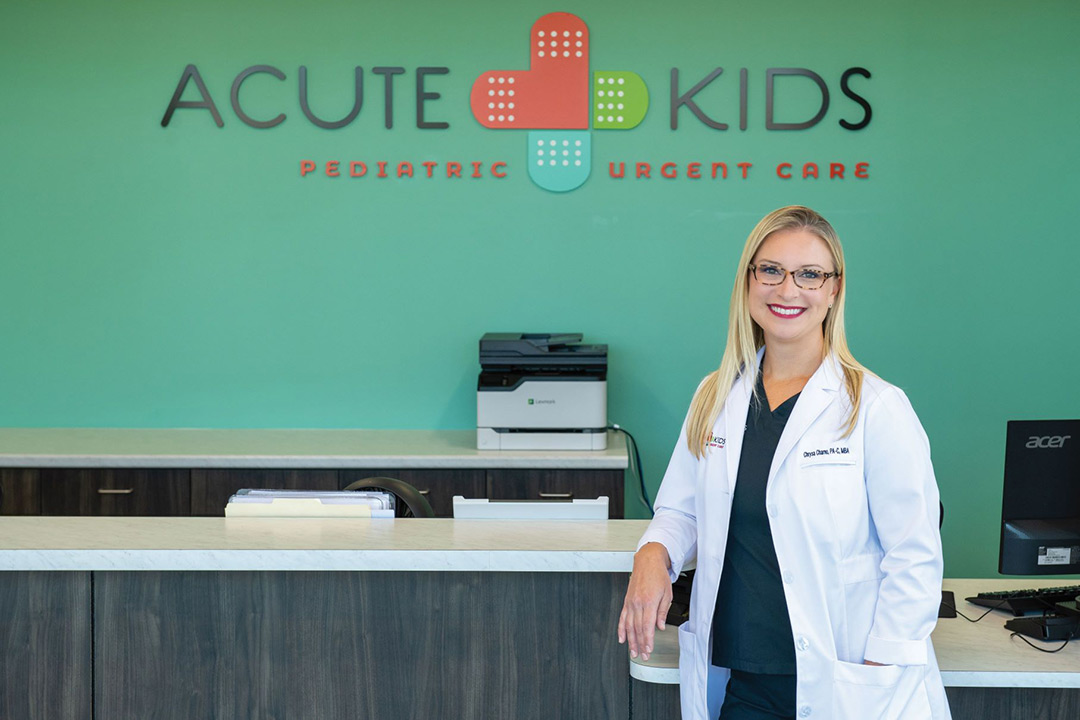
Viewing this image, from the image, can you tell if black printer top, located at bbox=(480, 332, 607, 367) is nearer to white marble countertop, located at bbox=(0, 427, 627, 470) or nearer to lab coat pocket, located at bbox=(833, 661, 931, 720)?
white marble countertop, located at bbox=(0, 427, 627, 470)

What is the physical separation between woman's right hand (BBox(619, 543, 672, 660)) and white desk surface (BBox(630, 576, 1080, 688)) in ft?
0.52

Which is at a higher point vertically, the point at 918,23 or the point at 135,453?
the point at 918,23

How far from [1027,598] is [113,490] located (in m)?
3.01

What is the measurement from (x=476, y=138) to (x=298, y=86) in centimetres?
77

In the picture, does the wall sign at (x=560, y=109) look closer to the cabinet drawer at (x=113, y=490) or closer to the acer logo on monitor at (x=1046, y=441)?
the cabinet drawer at (x=113, y=490)

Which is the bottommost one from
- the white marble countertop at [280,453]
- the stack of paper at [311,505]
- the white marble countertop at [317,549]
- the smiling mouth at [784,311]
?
the white marble countertop at [280,453]

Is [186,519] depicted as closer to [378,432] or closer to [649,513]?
[378,432]

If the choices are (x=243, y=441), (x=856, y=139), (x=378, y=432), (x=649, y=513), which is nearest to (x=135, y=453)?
(x=243, y=441)

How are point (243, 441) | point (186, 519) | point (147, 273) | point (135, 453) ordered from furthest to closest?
1. point (147, 273)
2. point (243, 441)
3. point (135, 453)
4. point (186, 519)

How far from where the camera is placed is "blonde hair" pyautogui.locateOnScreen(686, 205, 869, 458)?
170cm

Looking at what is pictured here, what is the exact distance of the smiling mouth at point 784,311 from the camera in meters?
1.69

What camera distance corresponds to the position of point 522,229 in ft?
13.8

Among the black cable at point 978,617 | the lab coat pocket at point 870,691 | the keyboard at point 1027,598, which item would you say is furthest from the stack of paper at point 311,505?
the keyboard at point 1027,598

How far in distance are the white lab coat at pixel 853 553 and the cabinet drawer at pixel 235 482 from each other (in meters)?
2.26
